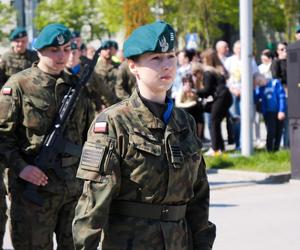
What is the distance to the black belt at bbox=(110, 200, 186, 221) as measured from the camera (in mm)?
3896

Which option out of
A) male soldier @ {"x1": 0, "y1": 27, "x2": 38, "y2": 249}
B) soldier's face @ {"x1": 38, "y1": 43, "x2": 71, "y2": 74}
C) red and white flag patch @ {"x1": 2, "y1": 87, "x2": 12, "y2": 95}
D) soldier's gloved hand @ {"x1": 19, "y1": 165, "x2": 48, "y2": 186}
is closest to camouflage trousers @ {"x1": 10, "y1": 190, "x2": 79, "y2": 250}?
soldier's gloved hand @ {"x1": 19, "y1": 165, "x2": 48, "y2": 186}

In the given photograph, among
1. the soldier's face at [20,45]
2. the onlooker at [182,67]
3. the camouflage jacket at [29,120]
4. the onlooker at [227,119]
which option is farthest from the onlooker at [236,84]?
the camouflage jacket at [29,120]

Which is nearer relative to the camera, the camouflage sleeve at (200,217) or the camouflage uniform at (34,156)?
the camouflage sleeve at (200,217)

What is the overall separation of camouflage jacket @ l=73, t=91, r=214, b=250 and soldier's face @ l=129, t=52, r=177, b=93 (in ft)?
0.33

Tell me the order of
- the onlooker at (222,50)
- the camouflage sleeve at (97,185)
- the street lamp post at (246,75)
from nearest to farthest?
the camouflage sleeve at (97,185)
the street lamp post at (246,75)
the onlooker at (222,50)

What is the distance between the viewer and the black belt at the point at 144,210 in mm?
3896

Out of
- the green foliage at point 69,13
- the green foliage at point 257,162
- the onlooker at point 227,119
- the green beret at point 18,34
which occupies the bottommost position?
the green foliage at point 257,162

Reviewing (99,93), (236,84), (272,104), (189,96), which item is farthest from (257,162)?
(99,93)

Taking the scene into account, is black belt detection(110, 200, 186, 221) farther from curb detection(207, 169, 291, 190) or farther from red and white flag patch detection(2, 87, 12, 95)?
curb detection(207, 169, 291, 190)

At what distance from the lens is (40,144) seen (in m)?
5.95

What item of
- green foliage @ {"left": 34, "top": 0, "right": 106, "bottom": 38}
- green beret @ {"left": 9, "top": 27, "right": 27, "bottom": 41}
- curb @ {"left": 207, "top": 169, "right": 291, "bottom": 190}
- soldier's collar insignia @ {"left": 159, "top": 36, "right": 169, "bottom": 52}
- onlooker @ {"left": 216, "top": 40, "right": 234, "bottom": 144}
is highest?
green foliage @ {"left": 34, "top": 0, "right": 106, "bottom": 38}

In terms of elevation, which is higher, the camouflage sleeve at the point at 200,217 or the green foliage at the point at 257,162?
the camouflage sleeve at the point at 200,217

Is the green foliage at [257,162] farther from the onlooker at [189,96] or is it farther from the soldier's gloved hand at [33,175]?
the soldier's gloved hand at [33,175]

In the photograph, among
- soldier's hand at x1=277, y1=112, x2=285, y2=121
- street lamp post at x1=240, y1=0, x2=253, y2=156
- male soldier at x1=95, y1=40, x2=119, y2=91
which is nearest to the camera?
street lamp post at x1=240, y1=0, x2=253, y2=156
